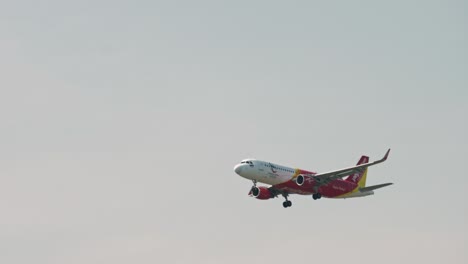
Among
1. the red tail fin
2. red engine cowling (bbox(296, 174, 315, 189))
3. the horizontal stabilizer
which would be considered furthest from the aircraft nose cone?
the red tail fin

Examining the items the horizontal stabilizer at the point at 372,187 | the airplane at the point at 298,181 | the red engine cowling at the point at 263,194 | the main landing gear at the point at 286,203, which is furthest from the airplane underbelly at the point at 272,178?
the horizontal stabilizer at the point at 372,187

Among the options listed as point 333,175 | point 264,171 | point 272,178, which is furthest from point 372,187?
point 264,171

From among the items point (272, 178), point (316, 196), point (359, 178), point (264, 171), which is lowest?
point (316, 196)

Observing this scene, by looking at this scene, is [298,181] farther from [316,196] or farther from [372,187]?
[372,187]

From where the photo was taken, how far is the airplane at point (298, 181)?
113 m

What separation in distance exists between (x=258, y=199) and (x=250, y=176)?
9121mm

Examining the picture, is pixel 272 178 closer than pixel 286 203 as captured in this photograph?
Yes

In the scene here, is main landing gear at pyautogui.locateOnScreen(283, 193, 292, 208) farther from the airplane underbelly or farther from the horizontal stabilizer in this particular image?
the horizontal stabilizer

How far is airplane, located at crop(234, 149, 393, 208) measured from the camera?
11331 cm

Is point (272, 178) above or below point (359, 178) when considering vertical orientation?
below

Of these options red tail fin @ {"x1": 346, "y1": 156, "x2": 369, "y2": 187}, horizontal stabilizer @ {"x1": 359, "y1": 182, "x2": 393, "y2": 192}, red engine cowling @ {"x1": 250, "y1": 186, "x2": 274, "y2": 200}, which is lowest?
horizontal stabilizer @ {"x1": 359, "y1": 182, "x2": 393, "y2": 192}

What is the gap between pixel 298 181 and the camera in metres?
117

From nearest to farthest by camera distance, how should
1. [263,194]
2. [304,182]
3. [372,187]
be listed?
[304,182], [372,187], [263,194]

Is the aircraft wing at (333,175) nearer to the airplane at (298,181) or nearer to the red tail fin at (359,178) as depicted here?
the airplane at (298,181)
